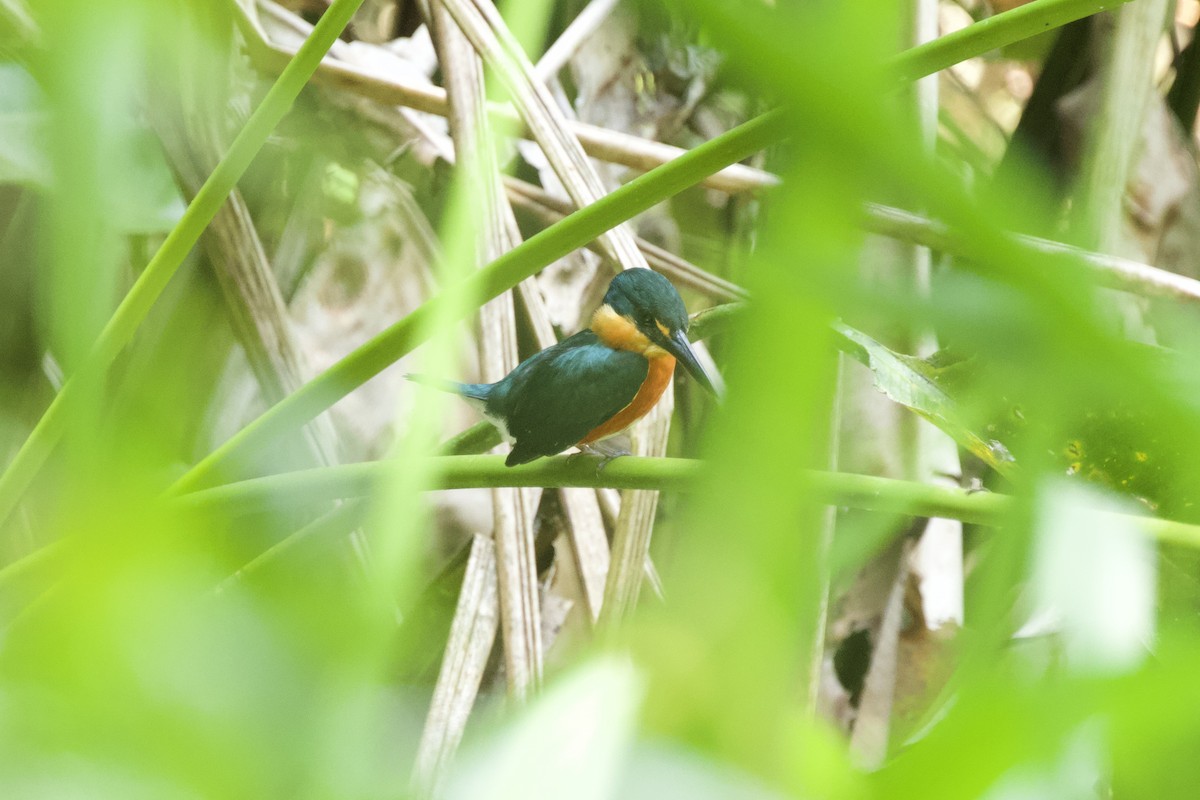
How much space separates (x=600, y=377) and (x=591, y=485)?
0.27m

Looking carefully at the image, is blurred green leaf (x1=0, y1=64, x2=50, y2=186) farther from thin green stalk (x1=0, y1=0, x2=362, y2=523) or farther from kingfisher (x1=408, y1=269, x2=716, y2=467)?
kingfisher (x1=408, y1=269, x2=716, y2=467)

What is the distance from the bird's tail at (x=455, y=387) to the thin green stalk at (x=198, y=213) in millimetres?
190

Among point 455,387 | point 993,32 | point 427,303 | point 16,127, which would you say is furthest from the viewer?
point 16,127

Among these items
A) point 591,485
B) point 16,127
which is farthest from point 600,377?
point 16,127

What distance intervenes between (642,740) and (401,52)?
1.44 metres

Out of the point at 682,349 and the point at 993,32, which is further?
the point at 682,349

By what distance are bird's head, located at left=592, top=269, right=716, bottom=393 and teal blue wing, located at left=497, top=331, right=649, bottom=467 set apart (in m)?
0.02

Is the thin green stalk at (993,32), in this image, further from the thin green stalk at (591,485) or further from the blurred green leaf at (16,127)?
the blurred green leaf at (16,127)

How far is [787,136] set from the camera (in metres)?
0.11

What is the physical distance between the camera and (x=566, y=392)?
85cm

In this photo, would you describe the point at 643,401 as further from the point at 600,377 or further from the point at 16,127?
the point at 16,127

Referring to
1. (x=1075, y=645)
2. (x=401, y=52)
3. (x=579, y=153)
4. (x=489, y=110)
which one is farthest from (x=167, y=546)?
(x=401, y=52)

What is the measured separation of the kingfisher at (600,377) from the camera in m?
0.83

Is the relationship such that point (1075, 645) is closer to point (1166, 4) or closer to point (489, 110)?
point (489, 110)
